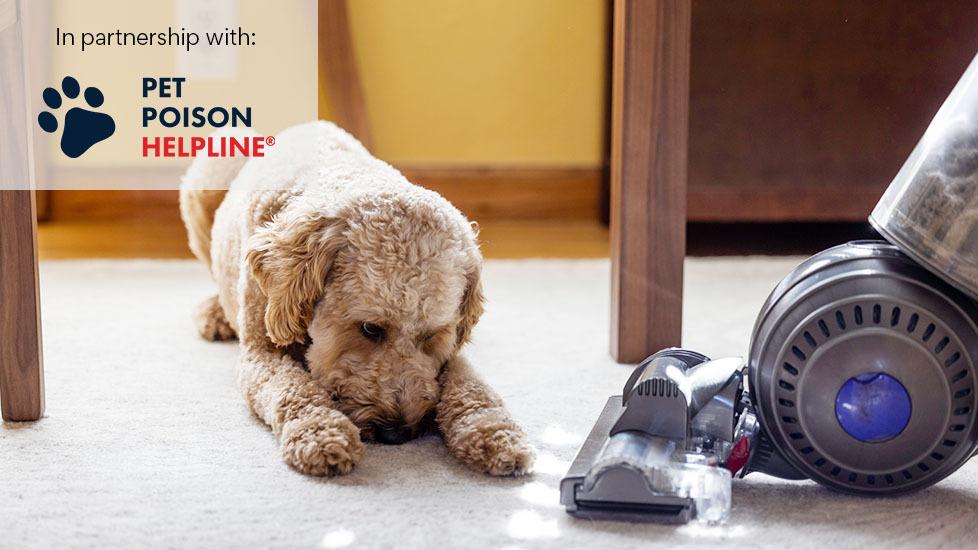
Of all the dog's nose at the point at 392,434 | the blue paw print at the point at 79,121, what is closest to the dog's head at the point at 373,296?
the dog's nose at the point at 392,434

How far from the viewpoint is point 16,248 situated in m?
1.39

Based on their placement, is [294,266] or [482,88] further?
[482,88]

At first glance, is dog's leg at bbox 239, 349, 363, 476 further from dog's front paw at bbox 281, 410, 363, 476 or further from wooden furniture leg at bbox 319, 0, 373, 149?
wooden furniture leg at bbox 319, 0, 373, 149

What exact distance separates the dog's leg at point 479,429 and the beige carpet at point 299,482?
0.02m

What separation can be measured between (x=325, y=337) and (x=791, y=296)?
58cm

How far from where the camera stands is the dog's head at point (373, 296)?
1.32 m

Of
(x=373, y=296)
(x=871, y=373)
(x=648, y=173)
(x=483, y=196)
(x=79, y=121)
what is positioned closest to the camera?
(x=871, y=373)

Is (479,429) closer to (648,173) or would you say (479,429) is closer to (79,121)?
(648,173)

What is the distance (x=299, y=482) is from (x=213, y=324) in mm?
711

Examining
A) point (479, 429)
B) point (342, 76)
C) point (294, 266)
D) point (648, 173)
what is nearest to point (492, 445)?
point (479, 429)

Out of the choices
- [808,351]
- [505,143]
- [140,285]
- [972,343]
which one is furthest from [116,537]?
[505,143]

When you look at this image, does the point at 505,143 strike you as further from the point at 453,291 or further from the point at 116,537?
the point at 116,537

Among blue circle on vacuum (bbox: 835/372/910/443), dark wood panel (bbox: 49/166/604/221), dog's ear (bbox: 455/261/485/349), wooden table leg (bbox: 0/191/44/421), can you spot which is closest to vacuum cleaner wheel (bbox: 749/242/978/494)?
blue circle on vacuum (bbox: 835/372/910/443)

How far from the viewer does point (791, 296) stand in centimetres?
115
